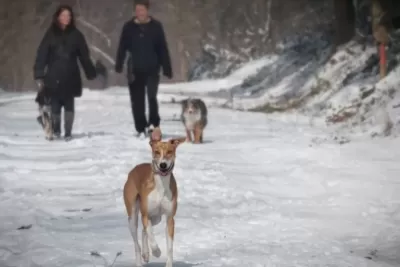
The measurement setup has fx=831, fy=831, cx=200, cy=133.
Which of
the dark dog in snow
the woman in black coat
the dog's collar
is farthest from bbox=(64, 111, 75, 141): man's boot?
the dog's collar

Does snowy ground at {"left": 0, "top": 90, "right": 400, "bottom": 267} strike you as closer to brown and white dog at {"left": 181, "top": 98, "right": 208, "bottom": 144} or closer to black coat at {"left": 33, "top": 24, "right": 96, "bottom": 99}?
brown and white dog at {"left": 181, "top": 98, "right": 208, "bottom": 144}

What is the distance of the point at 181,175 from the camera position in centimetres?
1095

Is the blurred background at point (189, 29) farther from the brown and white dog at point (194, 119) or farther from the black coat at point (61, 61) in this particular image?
the black coat at point (61, 61)

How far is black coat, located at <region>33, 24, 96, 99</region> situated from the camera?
49.9 ft

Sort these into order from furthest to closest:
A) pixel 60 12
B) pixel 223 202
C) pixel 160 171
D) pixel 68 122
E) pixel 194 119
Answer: pixel 194 119, pixel 68 122, pixel 60 12, pixel 223 202, pixel 160 171

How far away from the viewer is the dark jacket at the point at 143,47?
14844 mm

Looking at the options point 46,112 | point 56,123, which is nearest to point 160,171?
point 56,123

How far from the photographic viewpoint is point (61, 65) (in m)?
15.3

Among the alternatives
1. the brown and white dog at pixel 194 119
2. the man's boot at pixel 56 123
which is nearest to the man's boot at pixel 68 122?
the man's boot at pixel 56 123

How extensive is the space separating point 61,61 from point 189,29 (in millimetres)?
53320

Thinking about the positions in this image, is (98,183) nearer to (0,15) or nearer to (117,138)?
(117,138)

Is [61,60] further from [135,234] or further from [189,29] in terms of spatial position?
[189,29]

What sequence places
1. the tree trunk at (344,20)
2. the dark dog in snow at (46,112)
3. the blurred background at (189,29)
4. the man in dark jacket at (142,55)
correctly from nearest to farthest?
1. the man in dark jacket at (142,55)
2. the dark dog in snow at (46,112)
3. the tree trunk at (344,20)
4. the blurred background at (189,29)

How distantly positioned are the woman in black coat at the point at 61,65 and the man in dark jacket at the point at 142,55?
2.44 ft
